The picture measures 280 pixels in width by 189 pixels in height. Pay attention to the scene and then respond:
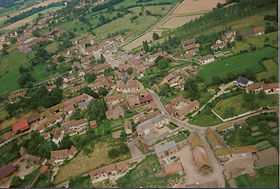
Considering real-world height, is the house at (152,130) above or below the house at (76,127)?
above

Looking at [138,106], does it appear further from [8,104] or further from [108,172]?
[8,104]

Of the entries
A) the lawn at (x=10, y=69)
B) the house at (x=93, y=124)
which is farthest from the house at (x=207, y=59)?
the lawn at (x=10, y=69)

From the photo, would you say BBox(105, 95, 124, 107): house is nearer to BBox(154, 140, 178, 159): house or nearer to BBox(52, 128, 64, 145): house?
BBox(52, 128, 64, 145): house

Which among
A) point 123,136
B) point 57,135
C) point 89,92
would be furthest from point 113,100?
point 123,136

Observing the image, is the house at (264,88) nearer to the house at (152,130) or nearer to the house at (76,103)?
the house at (152,130)

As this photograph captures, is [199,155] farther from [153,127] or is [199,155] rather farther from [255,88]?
[255,88]

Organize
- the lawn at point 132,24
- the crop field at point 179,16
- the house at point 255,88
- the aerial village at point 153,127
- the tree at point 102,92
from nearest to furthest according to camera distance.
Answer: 1. the aerial village at point 153,127
2. the house at point 255,88
3. the tree at point 102,92
4. the crop field at point 179,16
5. the lawn at point 132,24
